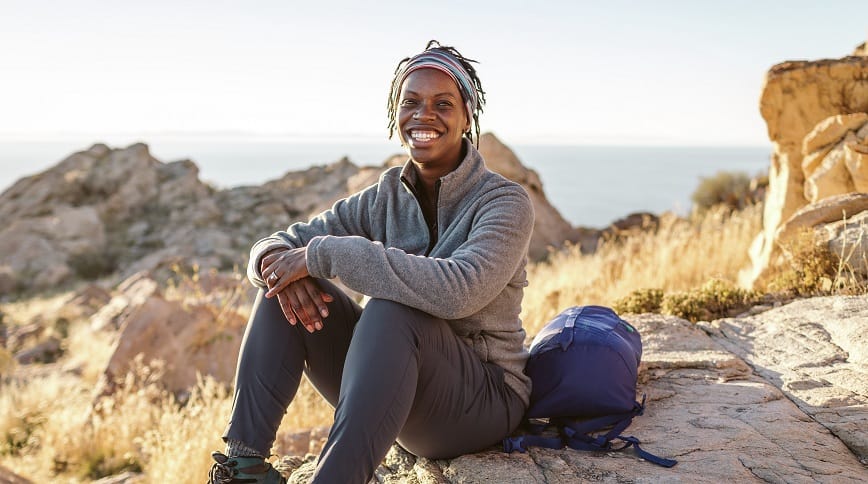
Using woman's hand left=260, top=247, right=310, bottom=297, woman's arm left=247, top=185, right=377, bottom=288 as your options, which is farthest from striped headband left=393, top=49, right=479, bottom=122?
woman's hand left=260, top=247, right=310, bottom=297

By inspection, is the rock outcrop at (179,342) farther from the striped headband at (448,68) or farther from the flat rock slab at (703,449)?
the striped headband at (448,68)

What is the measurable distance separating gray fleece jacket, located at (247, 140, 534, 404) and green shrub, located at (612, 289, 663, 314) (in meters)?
2.23

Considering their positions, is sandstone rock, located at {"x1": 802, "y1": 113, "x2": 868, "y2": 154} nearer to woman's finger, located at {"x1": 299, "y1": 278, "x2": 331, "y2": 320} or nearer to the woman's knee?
the woman's knee

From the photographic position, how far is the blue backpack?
2.49 metres

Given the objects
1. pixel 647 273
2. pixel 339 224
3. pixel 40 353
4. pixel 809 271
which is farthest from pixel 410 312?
pixel 40 353

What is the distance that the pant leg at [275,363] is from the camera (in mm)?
2312

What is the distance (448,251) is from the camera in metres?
2.58

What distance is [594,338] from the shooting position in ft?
8.93

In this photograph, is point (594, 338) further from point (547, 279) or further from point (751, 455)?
point (547, 279)

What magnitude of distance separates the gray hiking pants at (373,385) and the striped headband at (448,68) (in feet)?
3.00

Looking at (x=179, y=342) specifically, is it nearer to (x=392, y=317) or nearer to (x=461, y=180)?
(x=461, y=180)

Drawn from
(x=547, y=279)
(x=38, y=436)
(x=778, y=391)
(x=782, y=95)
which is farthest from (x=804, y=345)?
(x=38, y=436)

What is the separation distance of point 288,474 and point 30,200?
2167 cm

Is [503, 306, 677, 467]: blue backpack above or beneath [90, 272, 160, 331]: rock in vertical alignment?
above
